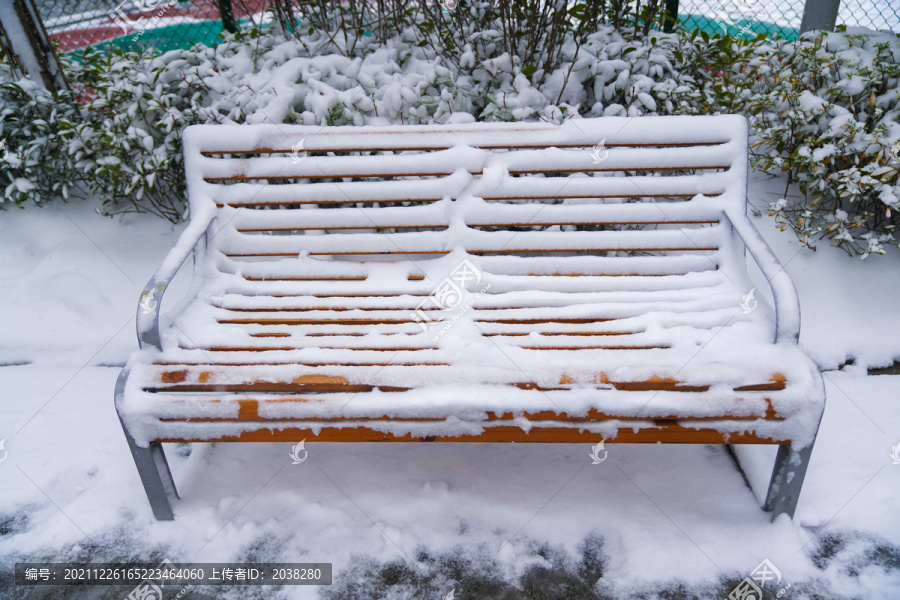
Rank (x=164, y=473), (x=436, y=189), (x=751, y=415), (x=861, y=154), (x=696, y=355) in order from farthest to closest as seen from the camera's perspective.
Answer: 1. (x=861, y=154)
2. (x=436, y=189)
3. (x=164, y=473)
4. (x=696, y=355)
5. (x=751, y=415)

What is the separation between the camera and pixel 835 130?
2.68 metres

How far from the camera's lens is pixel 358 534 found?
6.42ft

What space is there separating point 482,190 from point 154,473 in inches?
59.2

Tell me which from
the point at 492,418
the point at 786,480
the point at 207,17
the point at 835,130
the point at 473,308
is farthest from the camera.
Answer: the point at 207,17

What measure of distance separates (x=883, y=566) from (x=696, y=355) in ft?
2.80

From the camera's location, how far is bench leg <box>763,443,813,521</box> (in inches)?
69.2

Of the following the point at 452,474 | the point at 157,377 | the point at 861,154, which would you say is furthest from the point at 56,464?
the point at 861,154

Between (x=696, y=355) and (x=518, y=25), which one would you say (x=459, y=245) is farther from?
(x=518, y=25)

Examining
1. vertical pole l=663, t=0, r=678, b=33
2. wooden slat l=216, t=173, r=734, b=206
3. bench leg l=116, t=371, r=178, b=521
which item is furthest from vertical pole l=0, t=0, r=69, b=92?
vertical pole l=663, t=0, r=678, b=33

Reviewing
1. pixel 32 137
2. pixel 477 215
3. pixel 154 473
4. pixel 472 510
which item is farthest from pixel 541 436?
pixel 32 137

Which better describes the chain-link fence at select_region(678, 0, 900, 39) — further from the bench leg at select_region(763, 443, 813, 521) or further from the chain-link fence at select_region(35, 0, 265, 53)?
the bench leg at select_region(763, 443, 813, 521)

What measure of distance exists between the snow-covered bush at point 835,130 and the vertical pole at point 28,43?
3.81 metres

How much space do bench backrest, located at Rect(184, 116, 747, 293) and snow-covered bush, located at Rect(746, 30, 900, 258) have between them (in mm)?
778

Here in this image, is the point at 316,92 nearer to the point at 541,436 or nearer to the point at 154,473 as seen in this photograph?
the point at 154,473
